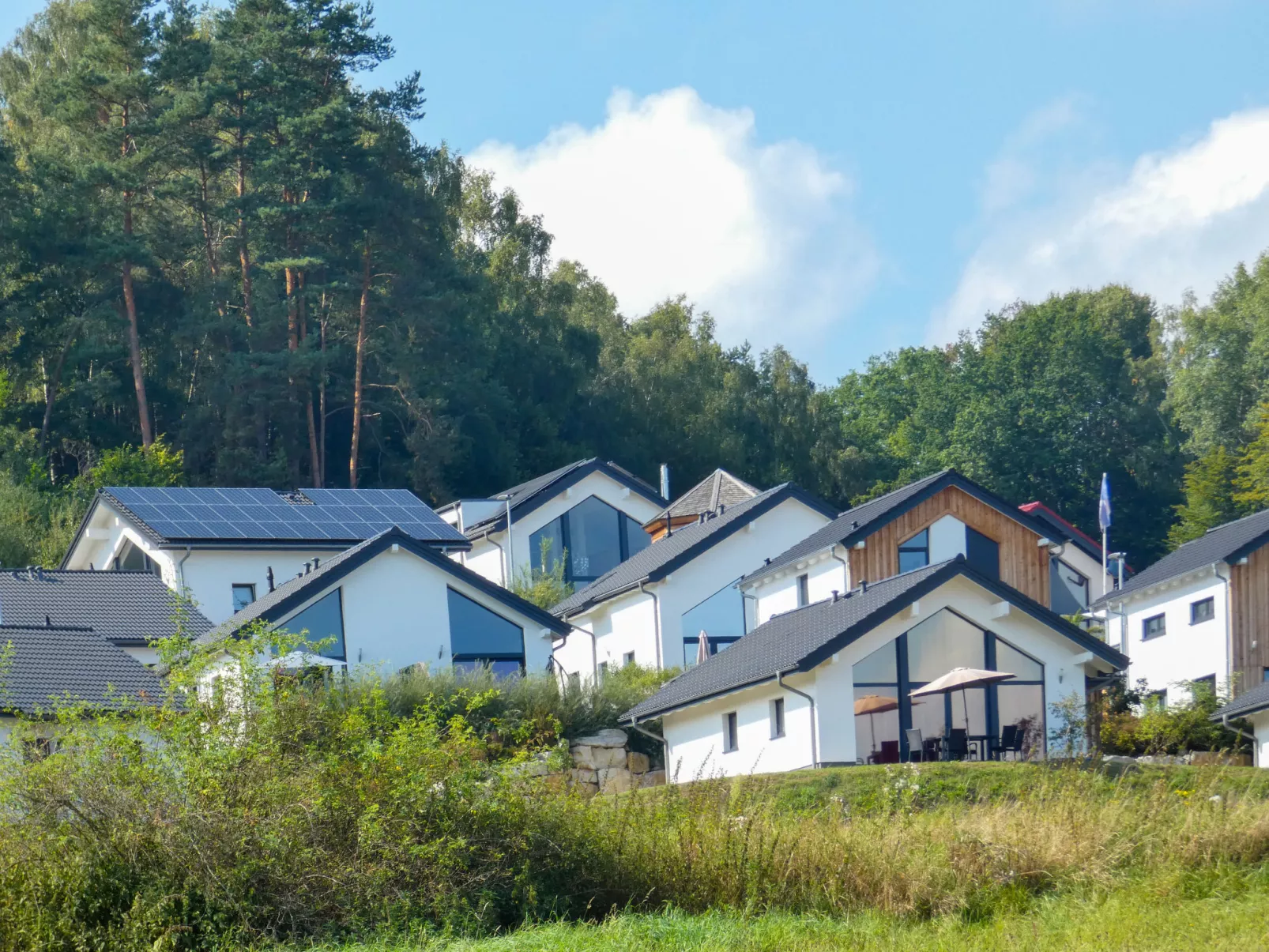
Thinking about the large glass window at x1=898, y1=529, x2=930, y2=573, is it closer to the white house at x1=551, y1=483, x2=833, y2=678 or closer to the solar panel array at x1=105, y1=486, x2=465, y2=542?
the white house at x1=551, y1=483, x2=833, y2=678

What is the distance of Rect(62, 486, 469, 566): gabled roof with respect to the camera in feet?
131

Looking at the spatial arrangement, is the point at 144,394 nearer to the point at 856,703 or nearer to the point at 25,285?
the point at 25,285

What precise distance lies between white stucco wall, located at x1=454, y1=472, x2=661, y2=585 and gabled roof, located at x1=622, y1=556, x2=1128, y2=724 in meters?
15.7

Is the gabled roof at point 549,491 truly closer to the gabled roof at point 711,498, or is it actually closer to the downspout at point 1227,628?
the gabled roof at point 711,498

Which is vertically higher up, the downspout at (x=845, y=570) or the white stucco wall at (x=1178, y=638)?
the downspout at (x=845, y=570)

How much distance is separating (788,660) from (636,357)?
44007 millimetres

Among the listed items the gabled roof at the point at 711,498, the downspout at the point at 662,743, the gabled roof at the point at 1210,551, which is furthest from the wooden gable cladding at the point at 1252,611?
the downspout at the point at 662,743

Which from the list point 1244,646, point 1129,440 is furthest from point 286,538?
point 1129,440

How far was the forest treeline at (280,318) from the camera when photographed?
2092 inches

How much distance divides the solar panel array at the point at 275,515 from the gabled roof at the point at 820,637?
487 inches

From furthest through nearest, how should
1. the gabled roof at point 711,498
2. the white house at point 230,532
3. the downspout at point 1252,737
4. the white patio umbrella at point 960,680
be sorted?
the gabled roof at point 711,498, the white house at point 230,532, the downspout at point 1252,737, the white patio umbrella at point 960,680

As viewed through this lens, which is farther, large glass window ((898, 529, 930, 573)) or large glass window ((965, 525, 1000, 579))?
large glass window ((965, 525, 1000, 579))

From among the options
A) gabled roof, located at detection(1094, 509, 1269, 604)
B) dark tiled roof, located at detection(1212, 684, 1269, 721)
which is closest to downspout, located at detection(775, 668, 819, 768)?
dark tiled roof, located at detection(1212, 684, 1269, 721)

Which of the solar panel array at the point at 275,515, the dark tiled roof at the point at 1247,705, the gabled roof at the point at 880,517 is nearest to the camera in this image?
the dark tiled roof at the point at 1247,705
